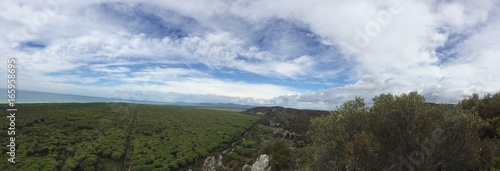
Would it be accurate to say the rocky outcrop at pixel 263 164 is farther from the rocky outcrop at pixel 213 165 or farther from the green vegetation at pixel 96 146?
the green vegetation at pixel 96 146

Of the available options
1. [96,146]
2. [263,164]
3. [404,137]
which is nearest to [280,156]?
[263,164]

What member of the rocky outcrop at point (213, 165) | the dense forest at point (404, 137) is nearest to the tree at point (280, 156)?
the rocky outcrop at point (213, 165)

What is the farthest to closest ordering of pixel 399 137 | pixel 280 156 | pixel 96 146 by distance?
1. pixel 96 146
2. pixel 280 156
3. pixel 399 137

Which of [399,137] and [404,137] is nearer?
[404,137]

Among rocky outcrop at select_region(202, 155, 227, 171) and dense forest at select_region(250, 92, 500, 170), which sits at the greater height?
dense forest at select_region(250, 92, 500, 170)

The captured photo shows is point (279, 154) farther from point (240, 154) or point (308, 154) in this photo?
point (240, 154)

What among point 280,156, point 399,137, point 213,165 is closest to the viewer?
point 399,137

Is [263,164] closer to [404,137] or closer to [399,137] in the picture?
[399,137]

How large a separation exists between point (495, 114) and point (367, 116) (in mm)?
17476

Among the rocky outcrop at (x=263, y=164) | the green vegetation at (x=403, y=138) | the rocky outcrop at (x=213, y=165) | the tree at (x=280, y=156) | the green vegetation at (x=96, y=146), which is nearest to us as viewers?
the green vegetation at (x=403, y=138)

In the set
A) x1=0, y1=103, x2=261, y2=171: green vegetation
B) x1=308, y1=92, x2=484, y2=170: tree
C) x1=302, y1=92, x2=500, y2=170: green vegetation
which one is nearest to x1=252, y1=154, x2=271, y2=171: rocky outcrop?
x1=0, y1=103, x2=261, y2=171: green vegetation

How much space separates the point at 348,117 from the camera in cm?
2730

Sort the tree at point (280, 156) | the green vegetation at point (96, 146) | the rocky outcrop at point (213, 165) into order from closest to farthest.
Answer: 1. the tree at point (280, 156)
2. the green vegetation at point (96, 146)
3. the rocky outcrop at point (213, 165)

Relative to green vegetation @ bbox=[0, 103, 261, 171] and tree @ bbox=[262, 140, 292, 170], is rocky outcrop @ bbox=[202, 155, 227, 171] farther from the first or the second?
tree @ bbox=[262, 140, 292, 170]
